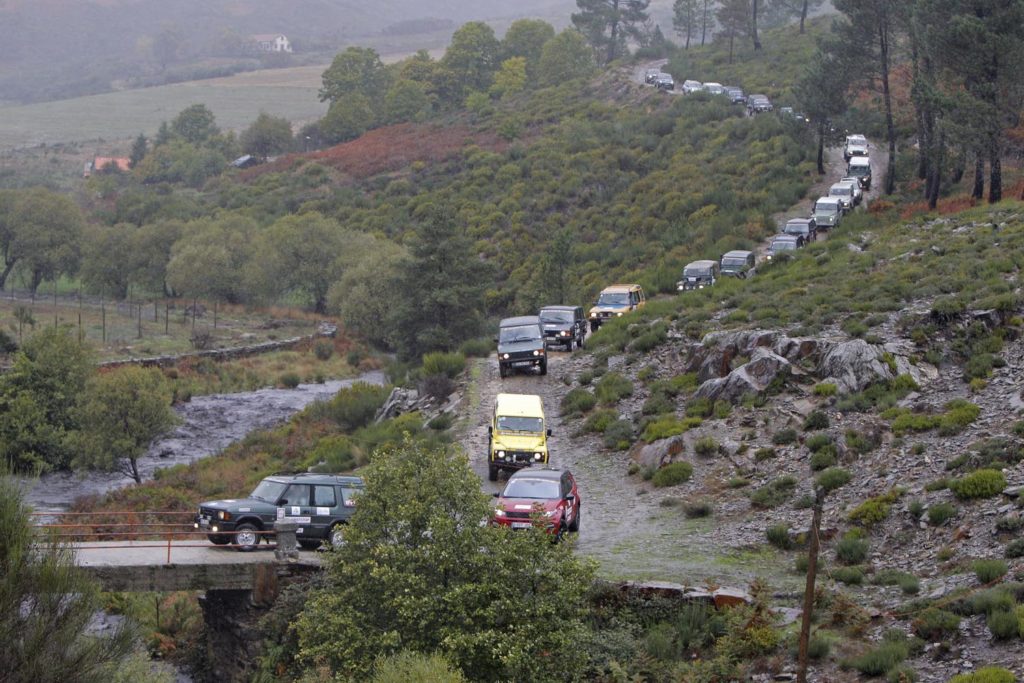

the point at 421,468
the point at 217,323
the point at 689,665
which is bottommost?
the point at 217,323

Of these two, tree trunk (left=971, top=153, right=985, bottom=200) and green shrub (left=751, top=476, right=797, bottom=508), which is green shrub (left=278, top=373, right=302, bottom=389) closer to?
tree trunk (left=971, top=153, right=985, bottom=200)

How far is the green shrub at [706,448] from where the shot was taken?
30016mm

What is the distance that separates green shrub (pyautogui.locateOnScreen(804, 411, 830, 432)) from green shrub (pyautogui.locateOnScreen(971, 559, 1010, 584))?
31.7 ft

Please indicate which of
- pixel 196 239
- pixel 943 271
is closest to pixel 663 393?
pixel 943 271

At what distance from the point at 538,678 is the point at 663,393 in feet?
61.3

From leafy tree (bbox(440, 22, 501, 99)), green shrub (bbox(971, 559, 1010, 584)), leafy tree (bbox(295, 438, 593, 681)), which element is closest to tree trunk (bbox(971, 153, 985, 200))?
green shrub (bbox(971, 559, 1010, 584))

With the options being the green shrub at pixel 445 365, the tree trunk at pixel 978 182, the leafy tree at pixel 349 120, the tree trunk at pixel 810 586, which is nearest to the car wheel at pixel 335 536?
the tree trunk at pixel 810 586

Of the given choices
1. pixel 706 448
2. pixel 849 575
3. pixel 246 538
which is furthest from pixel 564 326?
pixel 849 575

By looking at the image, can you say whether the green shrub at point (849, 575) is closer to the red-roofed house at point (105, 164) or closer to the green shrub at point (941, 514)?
the green shrub at point (941, 514)

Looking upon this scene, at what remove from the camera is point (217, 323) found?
81.1 metres

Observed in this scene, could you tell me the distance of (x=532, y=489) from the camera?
24.2 meters

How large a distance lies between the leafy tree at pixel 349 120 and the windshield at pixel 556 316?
8692 cm

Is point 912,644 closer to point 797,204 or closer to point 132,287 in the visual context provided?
point 797,204

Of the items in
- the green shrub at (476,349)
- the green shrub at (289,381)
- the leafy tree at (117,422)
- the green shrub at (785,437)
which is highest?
the green shrub at (785,437)
